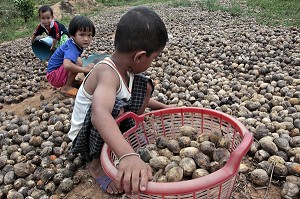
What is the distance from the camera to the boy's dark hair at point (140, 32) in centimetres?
154

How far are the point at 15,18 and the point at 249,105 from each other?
9981mm

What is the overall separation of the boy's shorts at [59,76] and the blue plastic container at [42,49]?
1.57 m

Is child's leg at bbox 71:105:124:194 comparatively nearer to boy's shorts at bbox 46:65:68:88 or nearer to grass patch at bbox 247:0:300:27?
boy's shorts at bbox 46:65:68:88

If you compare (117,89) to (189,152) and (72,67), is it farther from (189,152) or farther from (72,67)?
(72,67)

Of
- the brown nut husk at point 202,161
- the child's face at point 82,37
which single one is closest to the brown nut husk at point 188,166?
the brown nut husk at point 202,161

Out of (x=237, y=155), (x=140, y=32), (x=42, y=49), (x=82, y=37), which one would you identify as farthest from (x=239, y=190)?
(x=42, y=49)

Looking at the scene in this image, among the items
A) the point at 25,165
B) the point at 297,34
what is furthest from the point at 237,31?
the point at 25,165

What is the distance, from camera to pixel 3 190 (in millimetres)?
1865

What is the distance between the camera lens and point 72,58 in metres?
3.06

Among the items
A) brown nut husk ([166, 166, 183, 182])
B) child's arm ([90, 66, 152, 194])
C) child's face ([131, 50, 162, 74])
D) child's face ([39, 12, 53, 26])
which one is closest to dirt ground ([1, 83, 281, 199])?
brown nut husk ([166, 166, 183, 182])

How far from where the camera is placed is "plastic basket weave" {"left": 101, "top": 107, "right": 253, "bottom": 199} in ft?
3.32

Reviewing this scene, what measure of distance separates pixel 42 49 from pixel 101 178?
3.78 meters

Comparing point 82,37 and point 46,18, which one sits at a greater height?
point 82,37

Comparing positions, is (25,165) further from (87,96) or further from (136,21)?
(136,21)
